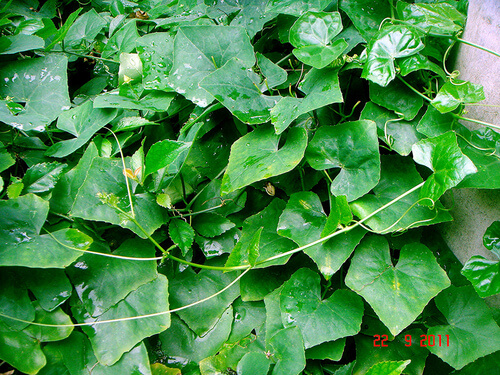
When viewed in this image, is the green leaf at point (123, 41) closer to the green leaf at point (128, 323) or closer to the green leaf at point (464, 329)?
the green leaf at point (128, 323)

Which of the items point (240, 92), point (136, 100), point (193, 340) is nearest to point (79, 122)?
point (136, 100)

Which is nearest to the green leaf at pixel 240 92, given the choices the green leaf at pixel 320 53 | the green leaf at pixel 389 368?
the green leaf at pixel 320 53

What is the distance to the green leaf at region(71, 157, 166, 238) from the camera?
88 centimetres

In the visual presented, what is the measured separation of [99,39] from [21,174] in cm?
74

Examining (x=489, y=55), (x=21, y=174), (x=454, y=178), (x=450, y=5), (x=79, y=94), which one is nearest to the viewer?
(x=454, y=178)

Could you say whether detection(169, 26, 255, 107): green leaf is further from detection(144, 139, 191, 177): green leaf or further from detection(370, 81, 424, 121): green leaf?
detection(370, 81, 424, 121): green leaf

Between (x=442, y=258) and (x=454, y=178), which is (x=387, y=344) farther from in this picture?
(x=454, y=178)

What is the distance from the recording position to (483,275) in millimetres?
820

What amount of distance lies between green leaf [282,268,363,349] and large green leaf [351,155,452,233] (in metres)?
0.21

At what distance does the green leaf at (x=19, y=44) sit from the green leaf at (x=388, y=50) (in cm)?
114

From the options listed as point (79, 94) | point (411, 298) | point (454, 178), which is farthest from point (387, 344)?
point (79, 94)

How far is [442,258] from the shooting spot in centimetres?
102

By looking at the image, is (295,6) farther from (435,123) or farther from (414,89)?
(435,123)

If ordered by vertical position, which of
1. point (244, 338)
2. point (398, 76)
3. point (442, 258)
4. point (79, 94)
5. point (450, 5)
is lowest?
point (244, 338)
